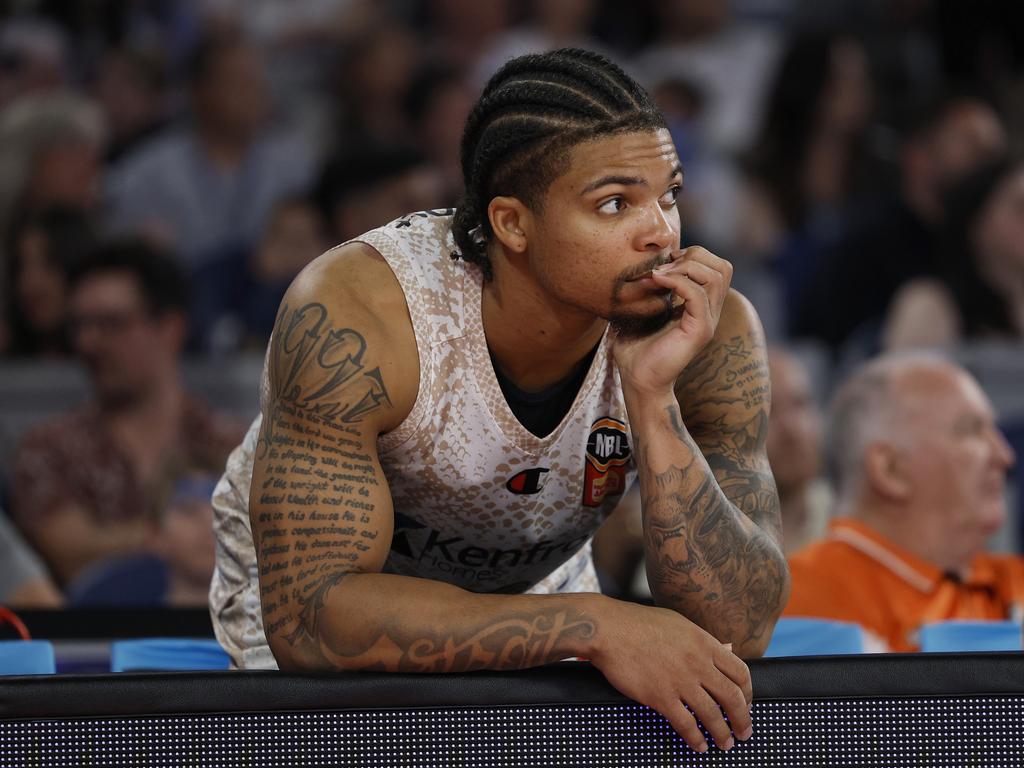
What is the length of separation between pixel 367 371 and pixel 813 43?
Result: 159 inches

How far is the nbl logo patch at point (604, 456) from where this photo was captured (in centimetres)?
198

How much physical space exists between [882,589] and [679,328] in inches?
52.4

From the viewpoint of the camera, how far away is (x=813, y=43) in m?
5.39

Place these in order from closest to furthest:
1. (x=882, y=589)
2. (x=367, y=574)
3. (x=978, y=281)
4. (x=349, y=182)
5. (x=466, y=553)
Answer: (x=367, y=574), (x=466, y=553), (x=882, y=589), (x=978, y=281), (x=349, y=182)

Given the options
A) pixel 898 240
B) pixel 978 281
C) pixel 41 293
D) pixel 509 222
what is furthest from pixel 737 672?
pixel 898 240

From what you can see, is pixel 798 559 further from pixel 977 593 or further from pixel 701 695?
pixel 701 695

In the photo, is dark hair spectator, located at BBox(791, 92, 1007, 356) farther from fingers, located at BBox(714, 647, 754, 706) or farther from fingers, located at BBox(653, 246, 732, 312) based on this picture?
fingers, located at BBox(714, 647, 754, 706)

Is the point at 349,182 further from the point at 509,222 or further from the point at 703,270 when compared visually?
the point at 703,270

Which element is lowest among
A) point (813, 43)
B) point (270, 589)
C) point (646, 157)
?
point (270, 589)

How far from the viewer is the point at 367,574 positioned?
5.69ft

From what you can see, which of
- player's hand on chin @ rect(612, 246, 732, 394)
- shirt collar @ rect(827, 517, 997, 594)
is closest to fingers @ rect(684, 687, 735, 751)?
player's hand on chin @ rect(612, 246, 732, 394)

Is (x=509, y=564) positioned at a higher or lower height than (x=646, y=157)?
lower

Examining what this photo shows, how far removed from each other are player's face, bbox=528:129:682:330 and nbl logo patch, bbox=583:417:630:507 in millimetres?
191

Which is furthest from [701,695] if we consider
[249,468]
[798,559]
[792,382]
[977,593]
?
[792,382]
